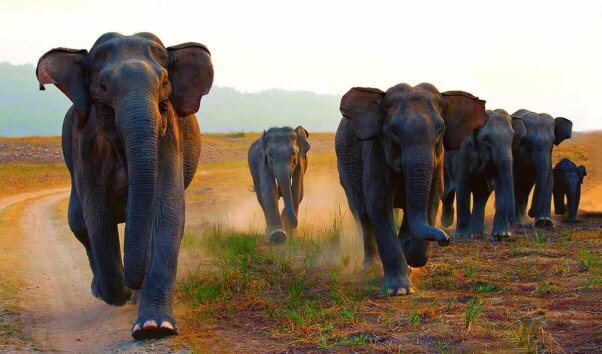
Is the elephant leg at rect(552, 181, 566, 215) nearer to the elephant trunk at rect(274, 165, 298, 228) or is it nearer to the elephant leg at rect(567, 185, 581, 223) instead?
the elephant leg at rect(567, 185, 581, 223)

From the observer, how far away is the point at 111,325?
315 inches

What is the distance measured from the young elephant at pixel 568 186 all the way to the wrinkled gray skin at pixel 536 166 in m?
0.59

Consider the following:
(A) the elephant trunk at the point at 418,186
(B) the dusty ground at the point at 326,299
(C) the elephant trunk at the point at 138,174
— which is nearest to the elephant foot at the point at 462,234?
(B) the dusty ground at the point at 326,299

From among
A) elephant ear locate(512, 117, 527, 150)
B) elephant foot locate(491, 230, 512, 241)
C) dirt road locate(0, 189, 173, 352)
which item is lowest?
dirt road locate(0, 189, 173, 352)

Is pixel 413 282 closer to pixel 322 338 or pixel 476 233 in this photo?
pixel 322 338

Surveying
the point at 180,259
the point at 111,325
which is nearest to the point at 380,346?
the point at 111,325

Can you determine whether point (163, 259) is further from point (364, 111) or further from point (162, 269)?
point (364, 111)

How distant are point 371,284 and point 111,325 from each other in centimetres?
281

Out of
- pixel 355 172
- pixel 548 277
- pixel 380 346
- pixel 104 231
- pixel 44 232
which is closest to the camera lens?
pixel 380 346

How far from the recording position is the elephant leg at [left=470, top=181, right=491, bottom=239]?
573 inches

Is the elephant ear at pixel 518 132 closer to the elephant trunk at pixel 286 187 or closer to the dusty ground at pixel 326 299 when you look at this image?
the dusty ground at pixel 326 299

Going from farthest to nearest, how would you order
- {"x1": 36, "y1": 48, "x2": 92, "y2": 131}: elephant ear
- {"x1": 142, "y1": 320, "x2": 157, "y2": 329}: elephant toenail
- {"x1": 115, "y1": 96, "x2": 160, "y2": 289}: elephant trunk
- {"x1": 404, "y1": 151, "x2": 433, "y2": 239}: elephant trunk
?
1. {"x1": 404, "y1": 151, "x2": 433, "y2": 239}: elephant trunk
2. {"x1": 36, "y1": 48, "x2": 92, "y2": 131}: elephant ear
3. {"x1": 142, "y1": 320, "x2": 157, "y2": 329}: elephant toenail
4. {"x1": 115, "y1": 96, "x2": 160, "y2": 289}: elephant trunk

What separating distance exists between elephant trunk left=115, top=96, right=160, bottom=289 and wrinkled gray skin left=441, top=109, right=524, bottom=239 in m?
8.28

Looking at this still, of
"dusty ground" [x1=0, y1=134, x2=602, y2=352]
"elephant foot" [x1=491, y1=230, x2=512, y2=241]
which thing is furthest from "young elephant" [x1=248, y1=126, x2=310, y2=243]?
"elephant foot" [x1=491, y1=230, x2=512, y2=241]
